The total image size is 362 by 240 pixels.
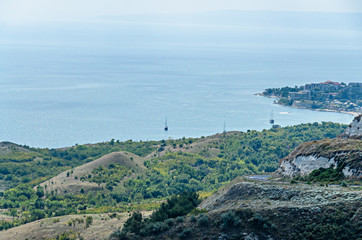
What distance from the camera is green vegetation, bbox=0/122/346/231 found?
6822 cm

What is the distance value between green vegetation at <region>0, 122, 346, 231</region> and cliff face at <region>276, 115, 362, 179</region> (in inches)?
633

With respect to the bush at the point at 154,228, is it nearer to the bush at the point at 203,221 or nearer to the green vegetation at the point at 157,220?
the green vegetation at the point at 157,220

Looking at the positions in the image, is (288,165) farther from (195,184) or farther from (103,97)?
(103,97)

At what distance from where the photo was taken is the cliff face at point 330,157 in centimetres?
4144

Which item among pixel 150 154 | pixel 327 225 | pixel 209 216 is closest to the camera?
pixel 327 225

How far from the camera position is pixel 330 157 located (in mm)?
43625

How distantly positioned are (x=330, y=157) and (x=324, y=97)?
5407 inches

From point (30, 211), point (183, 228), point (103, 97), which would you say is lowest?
point (30, 211)

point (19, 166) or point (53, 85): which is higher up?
point (53, 85)

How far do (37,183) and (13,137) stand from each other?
4988cm

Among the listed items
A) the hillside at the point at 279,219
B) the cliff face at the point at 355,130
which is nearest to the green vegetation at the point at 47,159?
the cliff face at the point at 355,130

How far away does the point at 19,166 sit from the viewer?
92312mm

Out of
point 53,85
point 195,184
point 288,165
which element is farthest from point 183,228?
point 53,85

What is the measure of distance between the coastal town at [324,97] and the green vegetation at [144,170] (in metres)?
45.0
